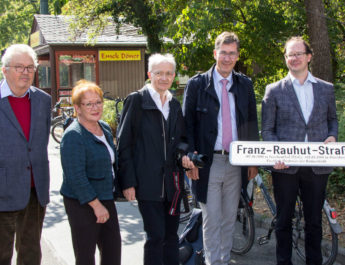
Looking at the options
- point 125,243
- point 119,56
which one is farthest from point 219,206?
point 119,56

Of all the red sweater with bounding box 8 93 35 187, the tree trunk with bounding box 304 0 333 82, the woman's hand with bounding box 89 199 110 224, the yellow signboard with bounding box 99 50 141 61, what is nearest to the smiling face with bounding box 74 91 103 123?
the red sweater with bounding box 8 93 35 187

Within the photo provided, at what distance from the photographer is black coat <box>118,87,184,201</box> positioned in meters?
3.18

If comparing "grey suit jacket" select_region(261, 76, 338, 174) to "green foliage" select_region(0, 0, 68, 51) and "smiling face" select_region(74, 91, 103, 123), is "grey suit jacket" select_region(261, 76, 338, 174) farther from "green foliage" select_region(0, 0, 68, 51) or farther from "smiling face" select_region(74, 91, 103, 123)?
"green foliage" select_region(0, 0, 68, 51)

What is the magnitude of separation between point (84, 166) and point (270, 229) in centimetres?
234

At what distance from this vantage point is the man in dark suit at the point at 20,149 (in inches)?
115

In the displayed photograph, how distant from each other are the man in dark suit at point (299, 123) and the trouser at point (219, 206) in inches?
14.8

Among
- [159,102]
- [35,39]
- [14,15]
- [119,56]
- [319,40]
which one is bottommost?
[159,102]

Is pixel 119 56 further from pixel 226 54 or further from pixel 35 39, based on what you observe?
pixel 226 54

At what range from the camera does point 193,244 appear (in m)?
3.91

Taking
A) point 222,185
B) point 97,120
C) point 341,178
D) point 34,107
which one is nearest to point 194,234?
point 222,185

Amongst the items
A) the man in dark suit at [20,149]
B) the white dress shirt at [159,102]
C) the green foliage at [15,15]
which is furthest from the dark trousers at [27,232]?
the green foliage at [15,15]

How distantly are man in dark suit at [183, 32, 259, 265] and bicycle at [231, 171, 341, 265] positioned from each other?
2.21ft

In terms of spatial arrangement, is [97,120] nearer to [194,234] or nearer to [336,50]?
[194,234]

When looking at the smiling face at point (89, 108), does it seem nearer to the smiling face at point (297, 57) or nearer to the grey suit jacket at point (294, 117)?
the grey suit jacket at point (294, 117)
